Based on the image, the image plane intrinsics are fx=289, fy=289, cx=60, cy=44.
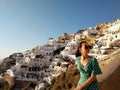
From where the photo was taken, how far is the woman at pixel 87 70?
13.5 feet

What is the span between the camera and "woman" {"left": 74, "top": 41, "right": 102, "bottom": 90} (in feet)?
13.5

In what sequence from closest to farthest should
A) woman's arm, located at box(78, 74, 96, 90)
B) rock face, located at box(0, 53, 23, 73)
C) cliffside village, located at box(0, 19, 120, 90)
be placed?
woman's arm, located at box(78, 74, 96, 90), cliffside village, located at box(0, 19, 120, 90), rock face, located at box(0, 53, 23, 73)

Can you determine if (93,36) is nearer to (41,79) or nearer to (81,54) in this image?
(41,79)

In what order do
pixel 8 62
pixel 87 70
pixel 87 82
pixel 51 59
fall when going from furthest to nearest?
pixel 8 62 < pixel 51 59 < pixel 87 70 < pixel 87 82

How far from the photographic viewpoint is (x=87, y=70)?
428 cm

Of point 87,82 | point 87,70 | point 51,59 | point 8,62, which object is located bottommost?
point 87,82

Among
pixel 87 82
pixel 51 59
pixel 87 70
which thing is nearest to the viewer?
pixel 87 82

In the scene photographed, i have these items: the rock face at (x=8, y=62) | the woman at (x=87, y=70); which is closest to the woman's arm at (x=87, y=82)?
the woman at (x=87, y=70)

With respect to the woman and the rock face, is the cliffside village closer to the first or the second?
the rock face

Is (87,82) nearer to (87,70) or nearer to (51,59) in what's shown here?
(87,70)

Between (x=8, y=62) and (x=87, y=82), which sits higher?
(x=8, y=62)

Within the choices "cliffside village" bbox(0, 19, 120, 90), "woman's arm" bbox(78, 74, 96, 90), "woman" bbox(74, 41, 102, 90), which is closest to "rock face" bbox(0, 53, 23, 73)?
"cliffside village" bbox(0, 19, 120, 90)

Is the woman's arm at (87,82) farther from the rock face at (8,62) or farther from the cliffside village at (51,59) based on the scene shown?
the rock face at (8,62)

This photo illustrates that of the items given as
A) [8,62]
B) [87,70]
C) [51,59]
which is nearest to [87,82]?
[87,70]
